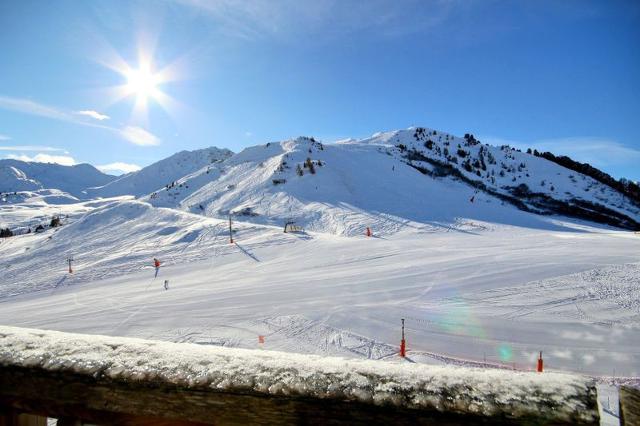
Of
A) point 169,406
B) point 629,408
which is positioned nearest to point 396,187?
point 629,408

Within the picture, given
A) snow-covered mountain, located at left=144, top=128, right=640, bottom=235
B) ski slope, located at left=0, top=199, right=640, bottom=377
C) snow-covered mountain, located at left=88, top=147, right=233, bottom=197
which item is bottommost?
ski slope, located at left=0, top=199, right=640, bottom=377

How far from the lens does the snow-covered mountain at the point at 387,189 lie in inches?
1227

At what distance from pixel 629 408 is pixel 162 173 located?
455ft

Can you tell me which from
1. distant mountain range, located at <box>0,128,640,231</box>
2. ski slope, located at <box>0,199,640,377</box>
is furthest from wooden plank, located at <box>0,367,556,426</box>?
distant mountain range, located at <box>0,128,640,231</box>

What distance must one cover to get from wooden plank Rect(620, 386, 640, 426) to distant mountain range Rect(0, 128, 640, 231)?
25.5 metres

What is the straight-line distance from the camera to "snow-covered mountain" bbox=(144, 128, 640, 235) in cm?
3116

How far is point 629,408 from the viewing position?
112cm

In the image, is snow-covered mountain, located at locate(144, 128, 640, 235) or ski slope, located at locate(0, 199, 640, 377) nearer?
ski slope, located at locate(0, 199, 640, 377)

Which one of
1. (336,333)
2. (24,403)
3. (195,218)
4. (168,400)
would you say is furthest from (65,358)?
(195,218)

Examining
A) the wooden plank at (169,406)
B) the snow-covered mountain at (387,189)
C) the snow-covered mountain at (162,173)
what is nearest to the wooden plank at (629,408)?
the wooden plank at (169,406)

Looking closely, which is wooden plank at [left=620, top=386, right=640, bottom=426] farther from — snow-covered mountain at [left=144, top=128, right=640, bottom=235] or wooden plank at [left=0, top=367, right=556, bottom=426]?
snow-covered mountain at [left=144, top=128, right=640, bottom=235]

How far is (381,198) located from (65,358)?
34.3 metres

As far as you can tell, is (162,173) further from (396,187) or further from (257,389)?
(257,389)

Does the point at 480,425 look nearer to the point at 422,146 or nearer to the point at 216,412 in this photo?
the point at 216,412
